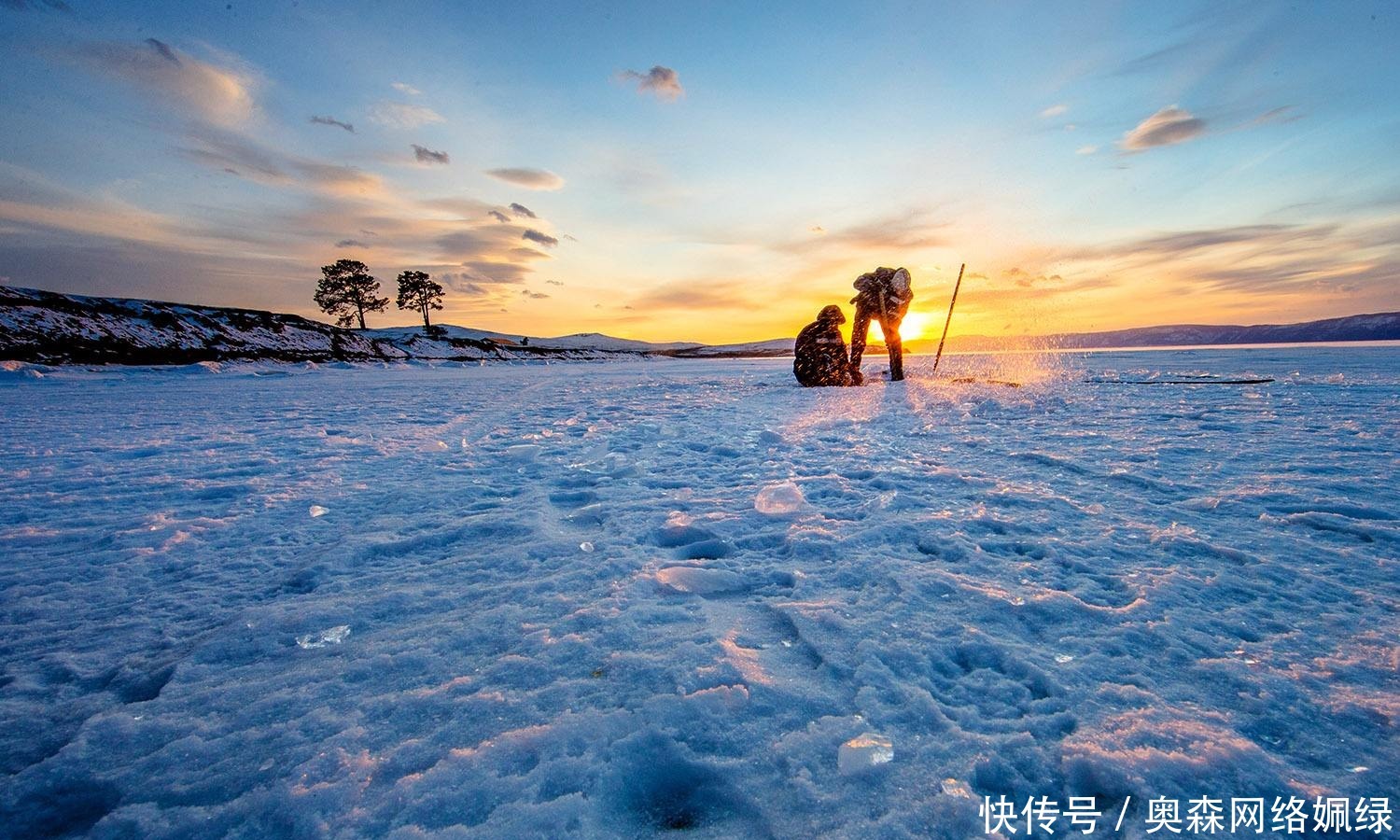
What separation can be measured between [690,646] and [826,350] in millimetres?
16578

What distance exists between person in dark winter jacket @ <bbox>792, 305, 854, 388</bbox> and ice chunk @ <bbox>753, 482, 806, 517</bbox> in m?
13.7

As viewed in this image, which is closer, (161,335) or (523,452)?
(523,452)

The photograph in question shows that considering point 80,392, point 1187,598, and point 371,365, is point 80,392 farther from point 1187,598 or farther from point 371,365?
point 1187,598

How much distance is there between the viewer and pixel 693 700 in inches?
76.3

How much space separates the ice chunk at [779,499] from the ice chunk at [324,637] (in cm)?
285

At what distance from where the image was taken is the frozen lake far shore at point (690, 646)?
1573 millimetres

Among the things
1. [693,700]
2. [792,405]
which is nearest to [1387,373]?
[792,405]

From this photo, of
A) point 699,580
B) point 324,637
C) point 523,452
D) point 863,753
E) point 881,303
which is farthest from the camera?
point 881,303

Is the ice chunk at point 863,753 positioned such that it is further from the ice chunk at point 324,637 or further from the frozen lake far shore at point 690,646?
the ice chunk at point 324,637

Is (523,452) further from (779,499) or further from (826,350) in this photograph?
(826,350)

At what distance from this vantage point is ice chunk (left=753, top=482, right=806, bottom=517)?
4257 mm

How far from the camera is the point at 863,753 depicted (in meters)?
1.66

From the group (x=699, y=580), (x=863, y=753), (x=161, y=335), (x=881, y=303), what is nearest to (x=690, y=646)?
(x=699, y=580)

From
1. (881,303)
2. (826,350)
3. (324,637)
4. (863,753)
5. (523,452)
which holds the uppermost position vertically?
(881,303)
